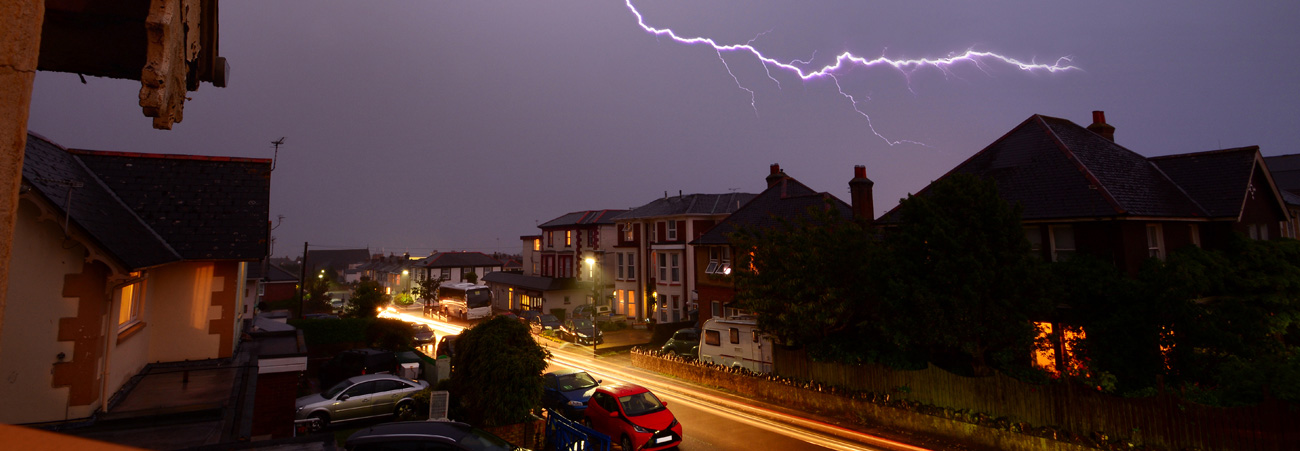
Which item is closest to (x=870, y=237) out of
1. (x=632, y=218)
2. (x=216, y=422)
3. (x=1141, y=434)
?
(x=1141, y=434)

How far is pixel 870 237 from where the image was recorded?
19.3m

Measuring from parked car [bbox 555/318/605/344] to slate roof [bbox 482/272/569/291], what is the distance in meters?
12.9

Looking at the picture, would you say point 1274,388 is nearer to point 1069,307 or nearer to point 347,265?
point 1069,307

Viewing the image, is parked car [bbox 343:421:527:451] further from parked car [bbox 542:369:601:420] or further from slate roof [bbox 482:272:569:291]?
slate roof [bbox 482:272:569:291]

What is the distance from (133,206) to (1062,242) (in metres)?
27.2

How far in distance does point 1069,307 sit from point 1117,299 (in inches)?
47.1

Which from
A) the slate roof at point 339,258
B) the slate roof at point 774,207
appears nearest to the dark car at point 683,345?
Result: the slate roof at point 774,207

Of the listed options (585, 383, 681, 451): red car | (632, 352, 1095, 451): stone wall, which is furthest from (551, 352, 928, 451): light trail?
(585, 383, 681, 451): red car

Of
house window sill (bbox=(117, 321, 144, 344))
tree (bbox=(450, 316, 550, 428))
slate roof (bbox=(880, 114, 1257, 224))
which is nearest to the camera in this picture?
house window sill (bbox=(117, 321, 144, 344))

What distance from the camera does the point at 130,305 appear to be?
34.3 ft

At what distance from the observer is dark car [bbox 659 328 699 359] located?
86.0 feet

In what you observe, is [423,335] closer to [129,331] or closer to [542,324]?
[542,324]

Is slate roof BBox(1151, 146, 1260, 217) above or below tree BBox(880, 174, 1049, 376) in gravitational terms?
above

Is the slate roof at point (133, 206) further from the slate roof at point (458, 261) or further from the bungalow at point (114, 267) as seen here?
the slate roof at point (458, 261)
